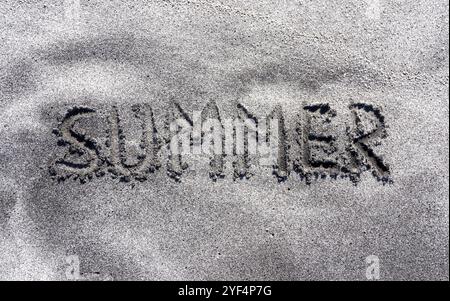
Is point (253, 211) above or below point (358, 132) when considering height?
below

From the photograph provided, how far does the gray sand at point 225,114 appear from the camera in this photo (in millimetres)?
3574

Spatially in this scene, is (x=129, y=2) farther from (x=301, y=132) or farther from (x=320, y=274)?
(x=320, y=274)

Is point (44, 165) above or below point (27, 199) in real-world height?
above

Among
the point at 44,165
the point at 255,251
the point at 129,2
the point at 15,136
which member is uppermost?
Result: the point at 129,2

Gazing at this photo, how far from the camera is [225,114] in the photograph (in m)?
3.62

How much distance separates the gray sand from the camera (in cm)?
357

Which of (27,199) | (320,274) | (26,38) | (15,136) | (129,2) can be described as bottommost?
(320,274)

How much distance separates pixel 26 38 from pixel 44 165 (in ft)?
3.83

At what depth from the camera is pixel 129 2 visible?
363cm

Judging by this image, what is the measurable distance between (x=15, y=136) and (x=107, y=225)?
116 centimetres

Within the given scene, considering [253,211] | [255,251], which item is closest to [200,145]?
[253,211]

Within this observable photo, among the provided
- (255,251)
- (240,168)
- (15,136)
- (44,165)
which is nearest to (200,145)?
(240,168)

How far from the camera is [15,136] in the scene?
359 centimetres

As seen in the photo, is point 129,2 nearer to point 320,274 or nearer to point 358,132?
point 358,132
